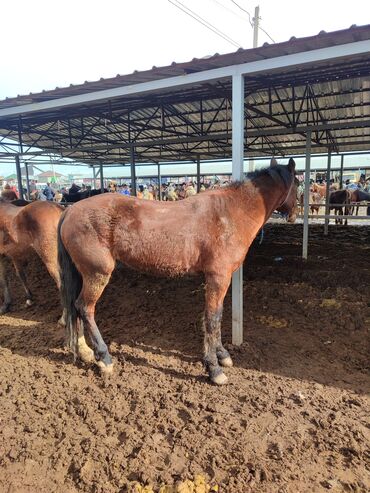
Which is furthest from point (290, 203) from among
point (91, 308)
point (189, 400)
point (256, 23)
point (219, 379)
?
point (256, 23)

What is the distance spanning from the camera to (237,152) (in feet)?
11.8

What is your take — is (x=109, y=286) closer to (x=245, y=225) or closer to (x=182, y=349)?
(x=182, y=349)

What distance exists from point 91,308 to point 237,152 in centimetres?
232

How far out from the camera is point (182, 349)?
3727 mm

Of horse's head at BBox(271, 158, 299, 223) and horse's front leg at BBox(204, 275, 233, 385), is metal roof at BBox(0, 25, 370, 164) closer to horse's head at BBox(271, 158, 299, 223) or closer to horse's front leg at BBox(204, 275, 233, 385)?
horse's head at BBox(271, 158, 299, 223)

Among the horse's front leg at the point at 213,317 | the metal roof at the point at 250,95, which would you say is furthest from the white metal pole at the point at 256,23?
the horse's front leg at the point at 213,317

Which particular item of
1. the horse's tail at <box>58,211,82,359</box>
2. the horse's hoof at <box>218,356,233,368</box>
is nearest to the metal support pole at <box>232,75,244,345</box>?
the horse's hoof at <box>218,356,233,368</box>

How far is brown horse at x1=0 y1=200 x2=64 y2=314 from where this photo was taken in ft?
14.9

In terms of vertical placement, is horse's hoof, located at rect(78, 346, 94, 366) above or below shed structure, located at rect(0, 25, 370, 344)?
below

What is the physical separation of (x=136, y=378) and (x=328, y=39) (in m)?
3.56

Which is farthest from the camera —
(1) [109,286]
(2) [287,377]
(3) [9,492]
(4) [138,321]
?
(1) [109,286]

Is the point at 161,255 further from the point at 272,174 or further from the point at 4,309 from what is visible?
the point at 4,309

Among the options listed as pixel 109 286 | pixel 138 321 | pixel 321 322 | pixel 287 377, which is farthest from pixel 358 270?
pixel 109 286

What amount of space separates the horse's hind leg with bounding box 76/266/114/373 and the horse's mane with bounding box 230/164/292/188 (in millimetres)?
1708
